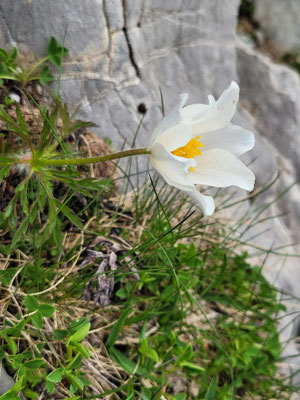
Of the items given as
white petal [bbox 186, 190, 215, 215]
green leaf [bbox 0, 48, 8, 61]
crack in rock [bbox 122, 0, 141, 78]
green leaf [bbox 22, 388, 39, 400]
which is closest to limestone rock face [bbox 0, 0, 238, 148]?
crack in rock [bbox 122, 0, 141, 78]

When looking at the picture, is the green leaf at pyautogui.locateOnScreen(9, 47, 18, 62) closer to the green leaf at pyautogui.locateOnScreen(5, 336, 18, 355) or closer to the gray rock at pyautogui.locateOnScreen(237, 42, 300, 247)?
the green leaf at pyautogui.locateOnScreen(5, 336, 18, 355)

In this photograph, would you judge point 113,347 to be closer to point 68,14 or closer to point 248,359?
point 248,359

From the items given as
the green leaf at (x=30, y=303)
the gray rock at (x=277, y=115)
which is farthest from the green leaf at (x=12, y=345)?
the gray rock at (x=277, y=115)

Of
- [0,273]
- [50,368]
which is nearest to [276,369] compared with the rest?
[50,368]

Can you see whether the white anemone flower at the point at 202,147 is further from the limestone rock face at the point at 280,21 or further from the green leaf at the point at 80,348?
the limestone rock face at the point at 280,21

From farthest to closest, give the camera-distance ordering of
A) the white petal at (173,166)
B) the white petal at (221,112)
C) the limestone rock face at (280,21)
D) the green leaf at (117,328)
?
the limestone rock face at (280,21) < the green leaf at (117,328) < the white petal at (221,112) < the white petal at (173,166)

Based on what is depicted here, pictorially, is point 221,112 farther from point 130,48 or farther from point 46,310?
point 130,48
